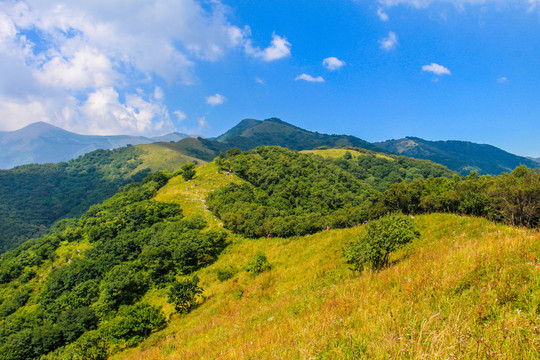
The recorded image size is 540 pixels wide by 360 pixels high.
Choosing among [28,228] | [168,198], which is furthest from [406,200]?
[28,228]

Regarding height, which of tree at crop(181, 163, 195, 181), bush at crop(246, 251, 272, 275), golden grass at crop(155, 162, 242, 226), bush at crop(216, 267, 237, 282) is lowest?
bush at crop(216, 267, 237, 282)

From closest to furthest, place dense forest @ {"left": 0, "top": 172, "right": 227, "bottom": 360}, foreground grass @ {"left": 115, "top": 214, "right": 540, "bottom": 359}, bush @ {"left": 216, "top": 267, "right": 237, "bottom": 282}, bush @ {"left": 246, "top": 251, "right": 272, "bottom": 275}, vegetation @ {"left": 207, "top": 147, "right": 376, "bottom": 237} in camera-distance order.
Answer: foreground grass @ {"left": 115, "top": 214, "right": 540, "bottom": 359} → dense forest @ {"left": 0, "top": 172, "right": 227, "bottom": 360} → bush @ {"left": 246, "top": 251, "right": 272, "bottom": 275} → bush @ {"left": 216, "top": 267, "right": 237, "bottom": 282} → vegetation @ {"left": 207, "top": 147, "right": 376, "bottom": 237}

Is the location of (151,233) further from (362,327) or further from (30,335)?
(362,327)

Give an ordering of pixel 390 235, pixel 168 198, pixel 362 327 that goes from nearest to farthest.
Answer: pixel 362 327 < pixel 390 235 < pixel 168 198

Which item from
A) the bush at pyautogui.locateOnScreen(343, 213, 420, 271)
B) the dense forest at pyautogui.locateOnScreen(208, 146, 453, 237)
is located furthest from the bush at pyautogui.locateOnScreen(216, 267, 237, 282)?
the bush at pyautogui.locateOnScreen(343, 213, 420, 271)

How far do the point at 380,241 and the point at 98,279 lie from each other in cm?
5084

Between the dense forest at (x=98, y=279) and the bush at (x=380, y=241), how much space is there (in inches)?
785

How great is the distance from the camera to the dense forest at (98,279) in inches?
826

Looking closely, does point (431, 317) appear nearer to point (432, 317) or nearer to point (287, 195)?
point (432, 317)

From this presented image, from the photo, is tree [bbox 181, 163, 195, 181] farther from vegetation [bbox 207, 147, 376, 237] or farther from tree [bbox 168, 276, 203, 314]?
tree [bbox 168, 276, 203, 314]

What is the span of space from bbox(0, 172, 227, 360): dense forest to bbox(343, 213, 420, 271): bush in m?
19.9

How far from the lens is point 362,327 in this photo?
4.75 m

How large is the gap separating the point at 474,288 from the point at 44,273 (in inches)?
2955

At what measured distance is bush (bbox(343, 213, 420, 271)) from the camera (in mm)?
11688
